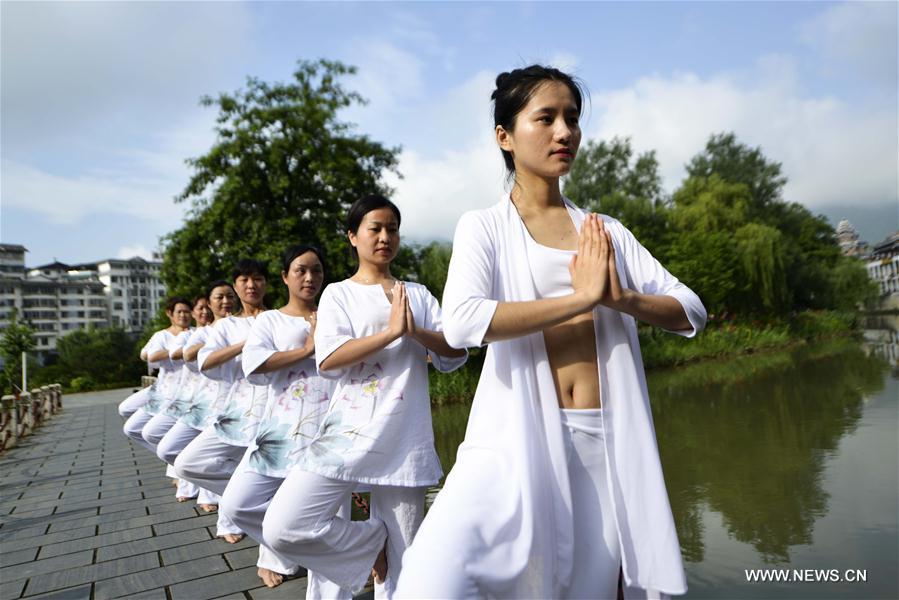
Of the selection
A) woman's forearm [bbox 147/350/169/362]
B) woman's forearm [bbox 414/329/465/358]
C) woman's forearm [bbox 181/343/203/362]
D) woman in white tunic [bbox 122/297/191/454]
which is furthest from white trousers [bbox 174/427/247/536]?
woman's forearm [bbox 147/350/169/362]

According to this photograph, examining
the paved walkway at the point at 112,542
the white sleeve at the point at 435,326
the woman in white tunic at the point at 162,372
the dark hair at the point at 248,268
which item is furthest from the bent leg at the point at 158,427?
the white sleeve at the point at 435,326

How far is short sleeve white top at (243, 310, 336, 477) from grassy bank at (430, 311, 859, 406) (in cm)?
986

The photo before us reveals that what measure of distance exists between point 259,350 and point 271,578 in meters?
1.30

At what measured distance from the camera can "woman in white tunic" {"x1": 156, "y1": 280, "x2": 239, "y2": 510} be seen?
17.3 ft

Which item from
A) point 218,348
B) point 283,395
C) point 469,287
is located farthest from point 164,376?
point 469,287

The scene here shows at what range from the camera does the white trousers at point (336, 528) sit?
279 centimetres

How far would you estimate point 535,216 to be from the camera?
78.5 inches

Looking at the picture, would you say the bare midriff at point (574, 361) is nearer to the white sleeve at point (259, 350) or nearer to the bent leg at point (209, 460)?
the white sleeve at point (259, 350)

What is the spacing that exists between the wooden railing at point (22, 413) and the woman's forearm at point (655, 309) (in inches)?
458

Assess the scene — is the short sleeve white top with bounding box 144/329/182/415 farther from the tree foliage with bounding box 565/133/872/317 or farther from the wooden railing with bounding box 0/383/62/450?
the tree foliage with bounding box 565/133/872/317

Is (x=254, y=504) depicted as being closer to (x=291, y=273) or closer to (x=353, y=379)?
(x=353, y=379)

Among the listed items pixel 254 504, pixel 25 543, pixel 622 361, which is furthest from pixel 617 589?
pixel 25 543

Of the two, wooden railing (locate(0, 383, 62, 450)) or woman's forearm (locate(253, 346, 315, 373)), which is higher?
woman's forearm (locate(253, 346, 315, 373))

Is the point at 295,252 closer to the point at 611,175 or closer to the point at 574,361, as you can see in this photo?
the point at 574,361
